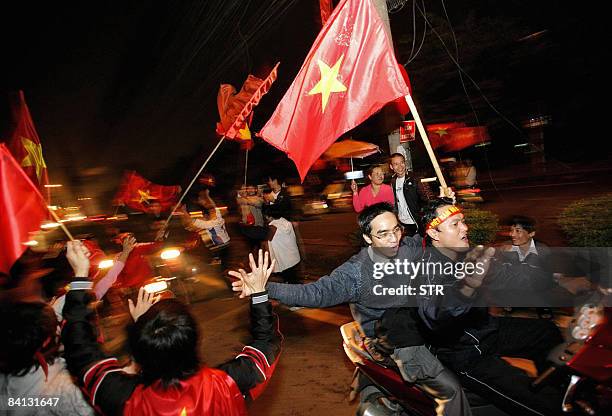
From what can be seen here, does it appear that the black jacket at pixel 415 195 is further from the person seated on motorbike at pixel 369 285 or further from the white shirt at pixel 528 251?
the person seated on motorbike at pixel 369 285

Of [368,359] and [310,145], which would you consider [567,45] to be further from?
[368,359]

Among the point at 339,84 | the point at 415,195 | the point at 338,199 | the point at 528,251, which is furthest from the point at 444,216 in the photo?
the point at 338,199

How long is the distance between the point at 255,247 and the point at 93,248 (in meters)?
2.58

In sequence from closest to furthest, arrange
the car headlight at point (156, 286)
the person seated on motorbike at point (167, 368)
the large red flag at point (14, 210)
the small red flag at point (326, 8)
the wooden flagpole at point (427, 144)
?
the person seated on motorbike at point (167, 368)
the wooden flagpole at point (427, 144)
the large red flag at point (14, 210)
the car headlight at point (156, 286)
the small red flag at point (326, 8)

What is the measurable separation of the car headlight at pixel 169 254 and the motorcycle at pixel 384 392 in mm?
4494

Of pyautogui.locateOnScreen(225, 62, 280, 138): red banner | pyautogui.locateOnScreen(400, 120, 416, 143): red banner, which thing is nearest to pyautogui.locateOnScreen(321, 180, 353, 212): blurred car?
pyautogui.locateOnScreen(400, 120, 416, 143): red banner

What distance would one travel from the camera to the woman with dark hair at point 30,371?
2026 mm

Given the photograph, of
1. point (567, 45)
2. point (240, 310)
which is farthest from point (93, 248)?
point (567, 45)

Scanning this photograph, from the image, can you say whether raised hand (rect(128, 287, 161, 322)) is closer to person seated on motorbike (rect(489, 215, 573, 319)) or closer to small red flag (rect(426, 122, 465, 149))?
person seated on motorbike (rect(489, 215, 573, 319))

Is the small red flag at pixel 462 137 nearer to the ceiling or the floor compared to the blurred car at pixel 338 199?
nearer to the ceiling

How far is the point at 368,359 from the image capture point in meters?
2.76

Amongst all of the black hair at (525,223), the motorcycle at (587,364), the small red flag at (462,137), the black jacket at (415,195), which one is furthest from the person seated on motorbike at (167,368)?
Result: the small red flag at (462,137)

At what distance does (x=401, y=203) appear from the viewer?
6281mm

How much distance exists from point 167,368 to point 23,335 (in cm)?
87
